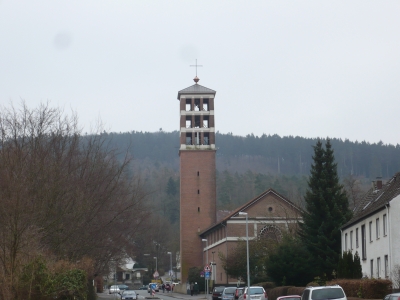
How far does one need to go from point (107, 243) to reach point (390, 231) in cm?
1638

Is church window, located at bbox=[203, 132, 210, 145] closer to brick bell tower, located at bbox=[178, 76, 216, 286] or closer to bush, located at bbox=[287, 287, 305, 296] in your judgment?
brick bell tower, located at bbox=[178, 76, 216, 286]

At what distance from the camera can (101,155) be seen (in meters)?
37.7

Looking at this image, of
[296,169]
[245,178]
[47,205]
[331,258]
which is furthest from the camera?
[296,169]

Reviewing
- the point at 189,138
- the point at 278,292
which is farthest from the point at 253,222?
the point at 278,292

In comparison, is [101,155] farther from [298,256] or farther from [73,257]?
[298,256]

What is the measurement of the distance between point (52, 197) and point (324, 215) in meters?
26.3

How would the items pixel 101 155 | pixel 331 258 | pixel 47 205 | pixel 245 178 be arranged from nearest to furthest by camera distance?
pixel 47 205 < pixel 101 155 < pixel 331 258 < pixel 245 178

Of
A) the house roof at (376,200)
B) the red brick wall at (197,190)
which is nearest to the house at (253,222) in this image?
the red brick wall at (197,190)

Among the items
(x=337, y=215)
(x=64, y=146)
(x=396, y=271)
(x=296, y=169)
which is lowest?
(x=396, y=271)

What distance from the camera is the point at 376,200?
46594mm

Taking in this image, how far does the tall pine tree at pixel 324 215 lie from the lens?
50.8m

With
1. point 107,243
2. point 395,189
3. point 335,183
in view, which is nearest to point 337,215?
point 335,183

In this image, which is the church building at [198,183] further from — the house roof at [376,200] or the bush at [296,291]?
the bush at [296,291]

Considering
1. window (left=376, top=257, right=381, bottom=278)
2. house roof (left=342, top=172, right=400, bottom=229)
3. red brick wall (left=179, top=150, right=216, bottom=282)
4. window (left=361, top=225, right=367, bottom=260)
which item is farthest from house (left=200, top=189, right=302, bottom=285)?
window (left=376, top=257, right=381, bottom=278)
